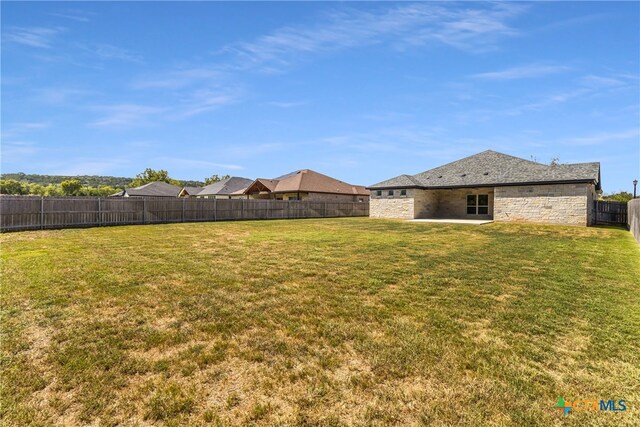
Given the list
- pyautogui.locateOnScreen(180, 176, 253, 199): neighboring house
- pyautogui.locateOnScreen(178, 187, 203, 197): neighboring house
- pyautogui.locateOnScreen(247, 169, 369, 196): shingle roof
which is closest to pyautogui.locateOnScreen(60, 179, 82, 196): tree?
pyautogui.locateOnScreen(178, 187, 203, 197): neighboring house

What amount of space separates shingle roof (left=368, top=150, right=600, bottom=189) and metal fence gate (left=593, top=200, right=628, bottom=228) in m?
1.53

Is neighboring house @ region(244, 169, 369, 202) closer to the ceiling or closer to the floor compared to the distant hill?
closer to the floor

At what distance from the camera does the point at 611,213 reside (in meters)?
18.8

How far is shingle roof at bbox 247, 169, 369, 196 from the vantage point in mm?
34541

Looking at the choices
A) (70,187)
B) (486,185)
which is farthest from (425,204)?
(70,187)

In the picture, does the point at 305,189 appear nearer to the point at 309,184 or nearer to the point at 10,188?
the point at 309,184

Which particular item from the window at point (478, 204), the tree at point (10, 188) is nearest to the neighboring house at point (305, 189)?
the window at point (478, 204)

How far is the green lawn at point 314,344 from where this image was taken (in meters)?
2.34

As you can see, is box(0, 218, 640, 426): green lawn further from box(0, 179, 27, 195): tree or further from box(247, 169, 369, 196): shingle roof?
box(0, 179, 27, 195): tree

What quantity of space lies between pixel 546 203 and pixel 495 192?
2.98m

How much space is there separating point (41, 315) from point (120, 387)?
2.41m

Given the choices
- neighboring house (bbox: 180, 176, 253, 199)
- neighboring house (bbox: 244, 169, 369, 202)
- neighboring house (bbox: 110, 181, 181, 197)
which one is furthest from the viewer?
neighboring house (bbox: 110, 181, 181, 197)

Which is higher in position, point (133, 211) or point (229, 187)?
point (229, 187)

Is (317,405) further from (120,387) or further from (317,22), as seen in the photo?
(317,22)
